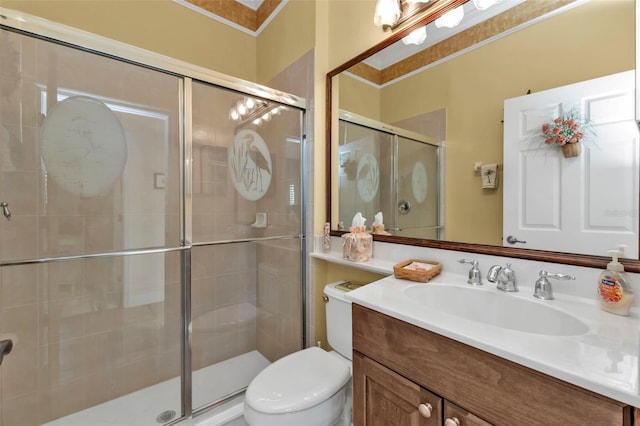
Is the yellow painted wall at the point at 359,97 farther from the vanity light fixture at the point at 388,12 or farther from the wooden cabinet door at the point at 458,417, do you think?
the wooden cabinet door at the point at 458,417

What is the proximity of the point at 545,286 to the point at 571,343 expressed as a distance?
0.32 metres

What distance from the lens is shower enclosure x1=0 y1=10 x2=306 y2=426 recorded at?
1257 mm

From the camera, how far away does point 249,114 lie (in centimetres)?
171

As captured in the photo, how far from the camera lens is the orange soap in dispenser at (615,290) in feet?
2.38

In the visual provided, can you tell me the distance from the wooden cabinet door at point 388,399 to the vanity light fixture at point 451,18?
1.38 metres

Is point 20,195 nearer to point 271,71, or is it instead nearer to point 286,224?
point 286,224

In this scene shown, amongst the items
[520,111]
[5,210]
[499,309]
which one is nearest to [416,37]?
[520,111]

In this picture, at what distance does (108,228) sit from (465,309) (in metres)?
1.79

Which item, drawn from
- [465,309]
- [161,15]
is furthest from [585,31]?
[161,15]

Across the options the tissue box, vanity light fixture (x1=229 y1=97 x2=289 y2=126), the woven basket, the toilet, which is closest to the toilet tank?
the toilet

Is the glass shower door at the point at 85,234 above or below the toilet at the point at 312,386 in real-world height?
above

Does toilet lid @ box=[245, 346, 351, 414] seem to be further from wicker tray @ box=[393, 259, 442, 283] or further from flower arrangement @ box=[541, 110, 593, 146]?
flower arrangement @ box=[541, 110, 593, 146]

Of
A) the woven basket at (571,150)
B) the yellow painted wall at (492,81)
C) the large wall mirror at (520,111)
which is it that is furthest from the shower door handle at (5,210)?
the woven basket at (571,150)

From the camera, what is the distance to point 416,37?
1.29 metres
